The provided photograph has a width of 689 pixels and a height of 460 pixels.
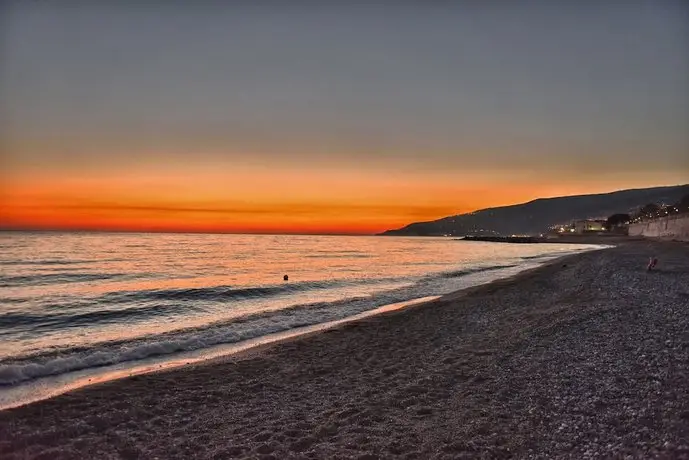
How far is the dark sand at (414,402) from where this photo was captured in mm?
6188

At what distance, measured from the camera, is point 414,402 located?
803 cm

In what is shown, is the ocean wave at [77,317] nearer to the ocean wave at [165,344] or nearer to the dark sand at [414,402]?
the ocean wave at [165,344]

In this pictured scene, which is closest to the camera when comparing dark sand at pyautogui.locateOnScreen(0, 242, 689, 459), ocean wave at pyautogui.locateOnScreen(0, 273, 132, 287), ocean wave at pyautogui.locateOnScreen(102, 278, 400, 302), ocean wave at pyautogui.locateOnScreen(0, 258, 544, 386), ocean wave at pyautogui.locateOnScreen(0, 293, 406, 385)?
dark sand at pyautogui.locateOnScreen(0, 242, 689, 459)

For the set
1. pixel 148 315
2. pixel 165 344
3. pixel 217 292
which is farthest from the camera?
pixel 217 292

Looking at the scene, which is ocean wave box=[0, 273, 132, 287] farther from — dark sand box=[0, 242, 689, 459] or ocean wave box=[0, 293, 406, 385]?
dark sand box=[0, 242, 689, 459]

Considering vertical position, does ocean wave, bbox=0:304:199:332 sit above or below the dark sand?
below

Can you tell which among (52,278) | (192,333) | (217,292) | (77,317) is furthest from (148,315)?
(52,278)

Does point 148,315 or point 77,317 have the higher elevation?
point 77,317

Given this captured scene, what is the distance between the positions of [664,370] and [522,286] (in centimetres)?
1699

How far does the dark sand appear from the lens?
619 cm

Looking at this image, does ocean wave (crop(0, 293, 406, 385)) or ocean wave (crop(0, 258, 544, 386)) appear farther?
ocean wave (crop(0, 258, 544, 386))

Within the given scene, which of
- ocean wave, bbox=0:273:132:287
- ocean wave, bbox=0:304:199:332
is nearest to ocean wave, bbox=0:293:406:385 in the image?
ocean wave, bbox=0:304:199:332

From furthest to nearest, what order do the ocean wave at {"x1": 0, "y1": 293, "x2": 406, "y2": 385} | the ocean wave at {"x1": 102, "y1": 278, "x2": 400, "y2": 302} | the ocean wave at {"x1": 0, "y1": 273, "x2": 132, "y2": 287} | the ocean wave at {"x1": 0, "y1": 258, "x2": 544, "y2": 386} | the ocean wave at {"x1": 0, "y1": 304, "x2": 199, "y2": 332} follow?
1. the ocean wave at {"x1": 0, "y1": 273, "x2": 132, "y2": 287}
2. the ocean wave at {"x1": 102, "y1": 278, "x2": 400, "y2": 302}
3. the ocean wave at {"x1": 0, "y1": 304, "x2": 199, "y2": 332}
4. the ocean wave at {"x1": 0, "y1": 258, "x2": 544, "y2": 386}
5. the ocean wave at {"x1": 0, "y1": 293, "x2": 406, "y2": 385}

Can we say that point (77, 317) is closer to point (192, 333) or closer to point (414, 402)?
point (192, 333)
